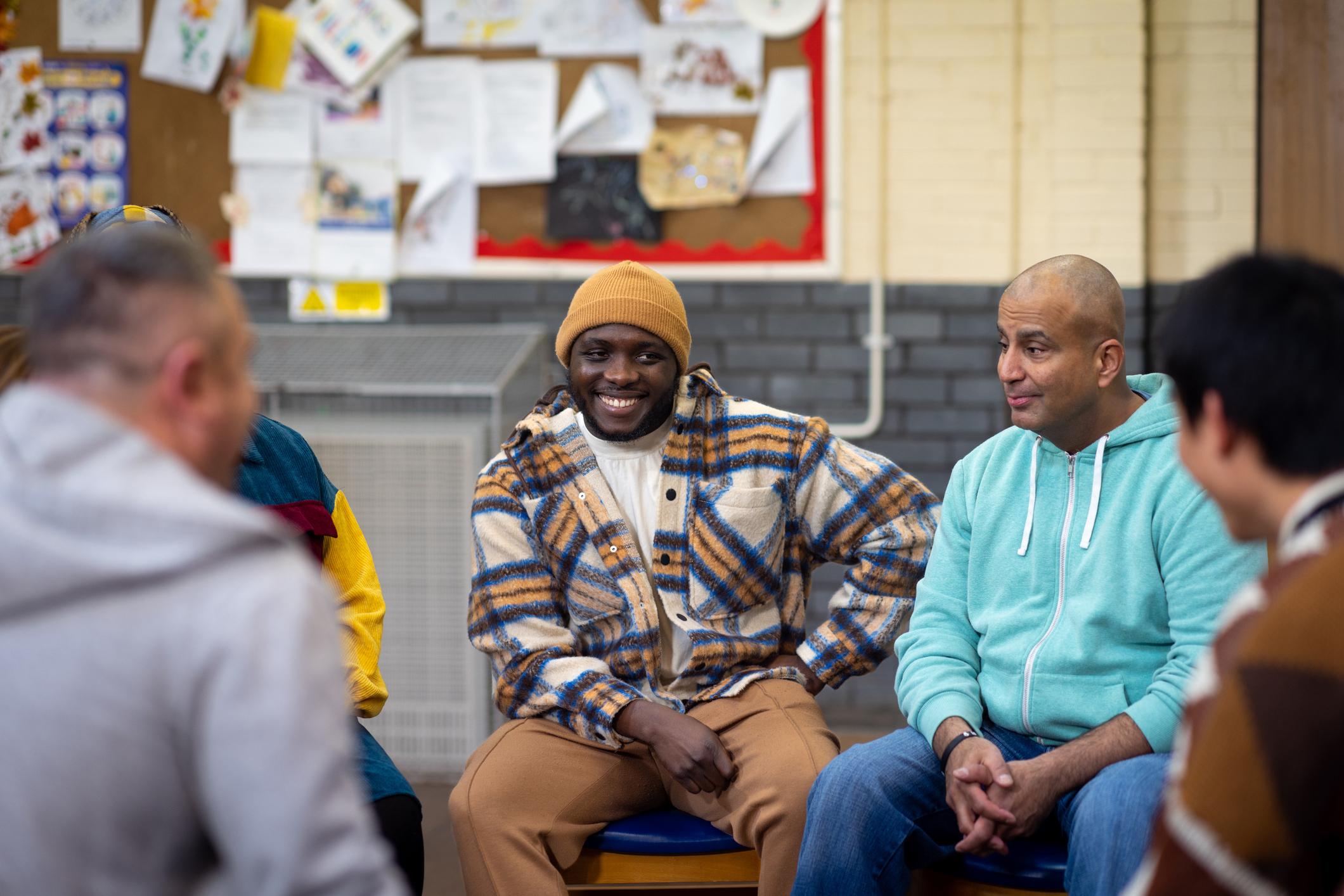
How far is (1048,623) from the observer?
2.06 meters

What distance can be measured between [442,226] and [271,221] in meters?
0.58

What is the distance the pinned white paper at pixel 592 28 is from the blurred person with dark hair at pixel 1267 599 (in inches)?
123

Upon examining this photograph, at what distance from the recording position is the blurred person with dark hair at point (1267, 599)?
1.00 m

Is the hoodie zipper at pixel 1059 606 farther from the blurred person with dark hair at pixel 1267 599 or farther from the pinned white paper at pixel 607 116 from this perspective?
the pinned white paper at pixel 607 116

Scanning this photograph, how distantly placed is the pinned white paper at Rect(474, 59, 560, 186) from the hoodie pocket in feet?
8.65

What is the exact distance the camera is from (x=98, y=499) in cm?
100

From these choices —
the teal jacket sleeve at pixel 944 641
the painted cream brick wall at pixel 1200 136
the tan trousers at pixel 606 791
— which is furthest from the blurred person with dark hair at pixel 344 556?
the painted cream brick wall at pixel 1200 136

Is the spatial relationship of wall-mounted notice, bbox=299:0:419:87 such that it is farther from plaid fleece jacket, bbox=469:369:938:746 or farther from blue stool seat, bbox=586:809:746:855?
blue stool seat, bbox=586:809:746:855

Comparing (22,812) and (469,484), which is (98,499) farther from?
(469,484)

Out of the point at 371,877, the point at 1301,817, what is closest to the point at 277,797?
the point at 371,877

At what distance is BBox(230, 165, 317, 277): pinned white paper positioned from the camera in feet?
13.9

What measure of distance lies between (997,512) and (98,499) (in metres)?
1.52

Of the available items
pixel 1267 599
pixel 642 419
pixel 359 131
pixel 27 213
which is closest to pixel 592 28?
pixel 359 131

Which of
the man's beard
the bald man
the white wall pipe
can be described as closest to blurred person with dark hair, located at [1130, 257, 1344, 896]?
the bald man
